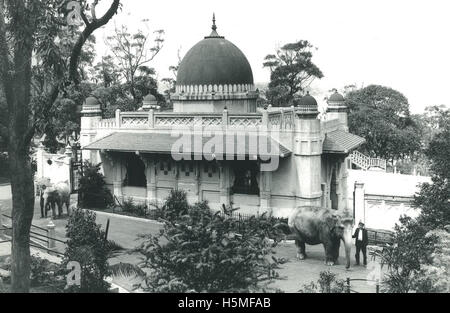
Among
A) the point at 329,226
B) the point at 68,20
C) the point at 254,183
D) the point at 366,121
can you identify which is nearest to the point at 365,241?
the point at 329,226

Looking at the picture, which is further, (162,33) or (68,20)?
(162,33)

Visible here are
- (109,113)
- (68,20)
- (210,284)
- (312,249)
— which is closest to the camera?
(210,284)

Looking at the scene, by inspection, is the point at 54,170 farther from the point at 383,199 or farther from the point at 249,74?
the point at 383,199

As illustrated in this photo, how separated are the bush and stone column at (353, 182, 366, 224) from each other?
1100 centimetres

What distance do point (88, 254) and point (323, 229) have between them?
8.24 meters

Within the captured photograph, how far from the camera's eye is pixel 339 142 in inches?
1008

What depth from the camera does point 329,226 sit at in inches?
729

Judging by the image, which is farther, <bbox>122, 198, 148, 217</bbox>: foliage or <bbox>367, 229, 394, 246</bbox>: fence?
<bbox>122, 198, 148, 217</bbox>: foliage

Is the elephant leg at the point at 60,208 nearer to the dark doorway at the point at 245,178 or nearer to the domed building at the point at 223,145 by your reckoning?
the domed building at the point at 223,145

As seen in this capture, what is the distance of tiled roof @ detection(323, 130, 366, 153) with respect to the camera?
80.4ft

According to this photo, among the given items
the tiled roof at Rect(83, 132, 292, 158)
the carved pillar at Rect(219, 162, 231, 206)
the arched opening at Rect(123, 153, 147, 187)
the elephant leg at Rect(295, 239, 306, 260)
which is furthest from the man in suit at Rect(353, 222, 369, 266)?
the arched opening at Rect(123, 153, 147, 187)

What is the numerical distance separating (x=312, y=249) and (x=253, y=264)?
11752mm

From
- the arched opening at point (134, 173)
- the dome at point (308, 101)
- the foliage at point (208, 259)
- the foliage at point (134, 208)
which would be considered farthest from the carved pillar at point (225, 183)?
the foliage at point (208, 259)

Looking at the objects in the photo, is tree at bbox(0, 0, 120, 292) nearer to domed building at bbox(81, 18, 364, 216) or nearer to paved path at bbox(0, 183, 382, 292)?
paved path at bbox(0, 183, 382, 292)
